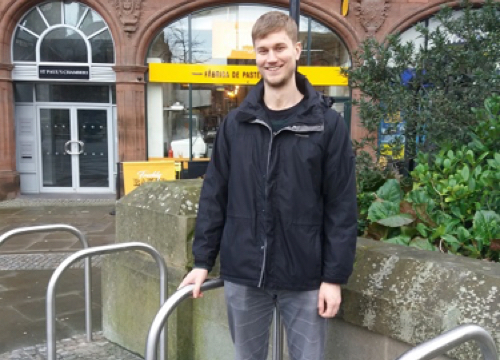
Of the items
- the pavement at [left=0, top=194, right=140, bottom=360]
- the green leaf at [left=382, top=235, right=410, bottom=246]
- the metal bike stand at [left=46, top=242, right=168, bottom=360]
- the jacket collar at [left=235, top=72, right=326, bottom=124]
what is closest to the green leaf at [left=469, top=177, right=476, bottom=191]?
the green leaf at [left=382, top=235, right=410, bottom=246]

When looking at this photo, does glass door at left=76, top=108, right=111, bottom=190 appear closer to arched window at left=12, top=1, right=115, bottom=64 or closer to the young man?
arched window at left=12, top=1, right=115, bottom=64

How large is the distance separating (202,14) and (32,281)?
9.12 metres

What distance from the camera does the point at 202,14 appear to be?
12.7m

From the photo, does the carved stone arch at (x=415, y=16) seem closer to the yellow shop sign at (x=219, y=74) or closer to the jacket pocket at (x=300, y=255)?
the yellow shop sign at (x=219, y=74)

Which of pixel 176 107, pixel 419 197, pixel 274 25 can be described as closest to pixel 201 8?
pixel 176 107

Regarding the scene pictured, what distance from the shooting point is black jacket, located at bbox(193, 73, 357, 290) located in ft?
Answer: 6.21

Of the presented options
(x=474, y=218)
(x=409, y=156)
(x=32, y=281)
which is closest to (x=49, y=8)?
(x=32, y=281)

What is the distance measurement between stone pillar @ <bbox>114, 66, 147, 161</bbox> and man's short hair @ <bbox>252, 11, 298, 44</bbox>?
10.7 meters

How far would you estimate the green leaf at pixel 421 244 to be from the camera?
270cm

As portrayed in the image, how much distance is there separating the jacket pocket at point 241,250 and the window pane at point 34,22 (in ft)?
39.7

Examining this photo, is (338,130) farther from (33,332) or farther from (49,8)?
(49,8)

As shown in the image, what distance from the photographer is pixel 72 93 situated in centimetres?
1295

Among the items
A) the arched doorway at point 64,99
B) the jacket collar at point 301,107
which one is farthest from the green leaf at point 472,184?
the arched doorway at point 64,99

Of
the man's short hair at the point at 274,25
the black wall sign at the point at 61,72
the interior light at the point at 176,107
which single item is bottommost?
the man's short hair at the point at 274,25
